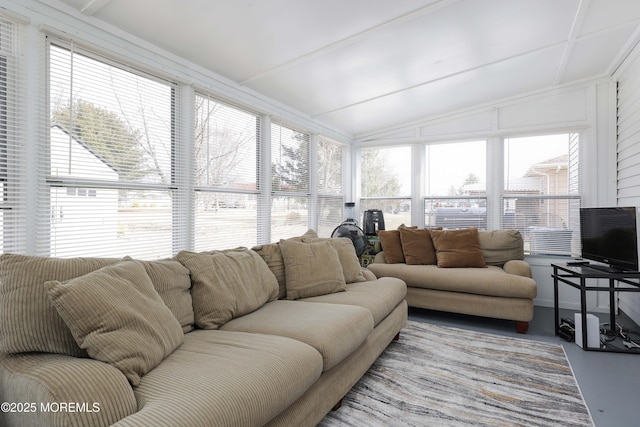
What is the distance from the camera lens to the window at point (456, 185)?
492 centimetres

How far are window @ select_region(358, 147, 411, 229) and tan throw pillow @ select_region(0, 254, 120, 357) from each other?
4604 millimetres

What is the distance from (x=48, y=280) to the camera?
147 centimetres

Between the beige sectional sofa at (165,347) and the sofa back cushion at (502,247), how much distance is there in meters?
2.46

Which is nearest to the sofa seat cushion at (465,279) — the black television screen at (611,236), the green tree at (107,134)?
the black television screen at (611,236)

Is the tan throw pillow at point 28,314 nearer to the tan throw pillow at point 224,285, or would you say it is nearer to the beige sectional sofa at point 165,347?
the beige sectional sofa at point 165,347

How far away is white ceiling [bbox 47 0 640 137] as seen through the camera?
2.32 m

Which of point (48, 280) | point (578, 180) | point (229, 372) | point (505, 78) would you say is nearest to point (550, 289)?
point (578, 180)

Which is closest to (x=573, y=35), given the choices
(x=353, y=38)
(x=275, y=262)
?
(x=353, y=38)

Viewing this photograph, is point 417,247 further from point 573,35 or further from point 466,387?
point 573,35

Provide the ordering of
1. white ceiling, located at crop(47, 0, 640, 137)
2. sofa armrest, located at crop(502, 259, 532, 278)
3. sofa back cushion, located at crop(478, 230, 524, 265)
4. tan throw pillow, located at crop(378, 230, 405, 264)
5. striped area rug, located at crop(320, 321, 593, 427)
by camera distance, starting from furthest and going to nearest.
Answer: tan throw pillow, located at crop(378, 230, 405, 264) → sofa back cushion, located at crop(478, 230, 524, 265) → sofa armrest, located at crop(502, 259, 532, 278) → white ceiling, located at crop(47, 0, 640, 137) → striped area rug, located at crop(320, 321, 593, 427)

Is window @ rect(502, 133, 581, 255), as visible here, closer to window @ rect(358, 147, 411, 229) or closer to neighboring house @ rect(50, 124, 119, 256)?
window @ rect(358, 147, 411, 229)

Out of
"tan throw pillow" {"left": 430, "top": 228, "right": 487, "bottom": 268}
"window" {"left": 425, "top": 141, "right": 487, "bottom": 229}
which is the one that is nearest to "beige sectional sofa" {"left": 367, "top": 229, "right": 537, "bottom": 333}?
"tan throw pillow" {"left": 430, "top": 228, "right": 487, "bottom": 268}

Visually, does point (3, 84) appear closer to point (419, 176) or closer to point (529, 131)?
point (419, 176)

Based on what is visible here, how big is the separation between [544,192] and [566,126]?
84 centimetres
